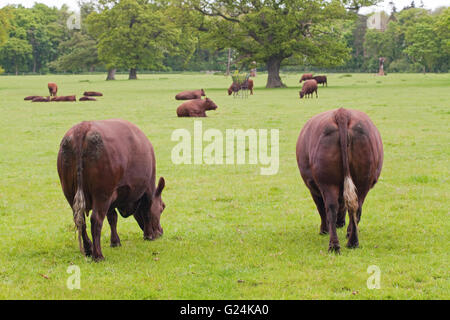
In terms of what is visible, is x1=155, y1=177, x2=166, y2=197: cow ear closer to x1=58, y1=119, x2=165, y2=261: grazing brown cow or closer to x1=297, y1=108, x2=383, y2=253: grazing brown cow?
x1=58, y1=119, x2=165, y2=261: grazing brown cow

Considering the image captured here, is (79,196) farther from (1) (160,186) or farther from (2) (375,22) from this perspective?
(2) (375,22)

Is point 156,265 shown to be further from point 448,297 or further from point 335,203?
point 448,297

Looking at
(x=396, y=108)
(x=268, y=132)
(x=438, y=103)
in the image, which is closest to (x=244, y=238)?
(x=268, y=132)

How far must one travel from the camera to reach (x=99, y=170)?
20.0ft

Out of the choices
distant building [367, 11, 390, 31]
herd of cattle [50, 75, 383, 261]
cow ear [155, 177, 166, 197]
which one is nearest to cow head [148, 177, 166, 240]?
cow ear [155, 177, 166, 197]

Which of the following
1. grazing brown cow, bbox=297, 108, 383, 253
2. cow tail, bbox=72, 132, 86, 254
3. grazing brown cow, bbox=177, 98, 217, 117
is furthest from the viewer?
grazing brown cow, bbox=177, 98, 217, 117

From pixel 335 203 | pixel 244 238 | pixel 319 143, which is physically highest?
pixel 319 143

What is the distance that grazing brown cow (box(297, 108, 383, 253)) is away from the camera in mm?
6289

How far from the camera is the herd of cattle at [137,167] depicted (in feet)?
20.1

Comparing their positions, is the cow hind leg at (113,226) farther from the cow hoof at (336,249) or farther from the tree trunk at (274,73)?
the tree trunk at (274,73)

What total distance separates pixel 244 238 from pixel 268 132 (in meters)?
10.9
